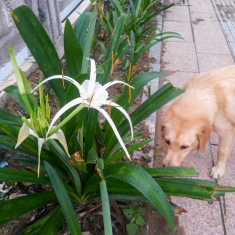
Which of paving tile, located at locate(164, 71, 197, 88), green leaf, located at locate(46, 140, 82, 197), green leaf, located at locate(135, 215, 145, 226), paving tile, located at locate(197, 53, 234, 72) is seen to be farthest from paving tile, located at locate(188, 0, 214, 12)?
green leaf, located at locate(46, 140, 82, 197)

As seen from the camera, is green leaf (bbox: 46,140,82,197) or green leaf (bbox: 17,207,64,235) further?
green leaf (bbox: 17,207,64,235)

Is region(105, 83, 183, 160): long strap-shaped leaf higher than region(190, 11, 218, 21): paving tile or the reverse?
higher

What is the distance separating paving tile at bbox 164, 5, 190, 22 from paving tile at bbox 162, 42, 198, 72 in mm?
1257

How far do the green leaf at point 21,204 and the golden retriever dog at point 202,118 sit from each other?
3.41 feet

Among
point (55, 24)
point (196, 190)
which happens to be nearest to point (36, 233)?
point (196, 190)

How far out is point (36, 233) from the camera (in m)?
1.46

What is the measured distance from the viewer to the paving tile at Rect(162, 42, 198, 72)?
425 cm

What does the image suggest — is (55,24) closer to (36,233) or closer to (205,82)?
(205,82)

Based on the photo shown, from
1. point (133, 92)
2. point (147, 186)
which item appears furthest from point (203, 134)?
point (147, 186)

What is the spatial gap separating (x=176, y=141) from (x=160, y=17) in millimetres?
4186

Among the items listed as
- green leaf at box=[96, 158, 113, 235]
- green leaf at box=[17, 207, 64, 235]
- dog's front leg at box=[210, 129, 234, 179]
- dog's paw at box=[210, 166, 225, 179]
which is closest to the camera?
green leaf at box=[96, 158, 113, 235]

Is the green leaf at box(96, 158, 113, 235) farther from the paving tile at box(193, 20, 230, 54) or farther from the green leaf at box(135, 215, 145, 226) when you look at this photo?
the paving tile at box(193, 20, 230, 54)

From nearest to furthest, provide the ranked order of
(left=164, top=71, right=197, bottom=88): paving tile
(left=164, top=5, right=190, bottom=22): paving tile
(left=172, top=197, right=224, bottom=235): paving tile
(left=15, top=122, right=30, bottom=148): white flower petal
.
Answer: (left=15, top=122, right=30, bottom=148): white flower petal < (left=172, top=197, right=224, bottom=235): paving tile < (left=164, top=71, right=197, bottom=88): paving tile < (left=164, top=5, right=190, bottom=22): paving tile

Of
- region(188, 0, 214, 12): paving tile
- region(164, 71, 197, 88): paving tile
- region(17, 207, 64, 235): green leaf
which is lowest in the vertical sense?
region(188, 0, 214, 12): paving tile
